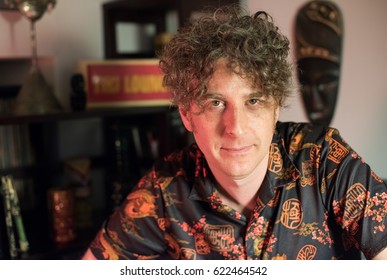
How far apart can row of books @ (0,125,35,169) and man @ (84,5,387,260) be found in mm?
534

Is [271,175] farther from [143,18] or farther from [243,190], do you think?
[143,18]

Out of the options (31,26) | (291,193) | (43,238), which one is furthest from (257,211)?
(31,26)

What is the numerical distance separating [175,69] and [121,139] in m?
0.75

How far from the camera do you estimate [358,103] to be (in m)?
1.31

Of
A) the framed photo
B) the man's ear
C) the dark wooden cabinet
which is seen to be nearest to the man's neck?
the man's ear

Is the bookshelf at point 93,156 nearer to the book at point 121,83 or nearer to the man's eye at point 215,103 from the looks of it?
the book at point 121,83

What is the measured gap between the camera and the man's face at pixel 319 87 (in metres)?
1.37

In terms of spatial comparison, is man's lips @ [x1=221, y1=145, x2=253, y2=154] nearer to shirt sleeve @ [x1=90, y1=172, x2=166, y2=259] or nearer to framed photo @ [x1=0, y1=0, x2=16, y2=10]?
shirt sleeve @ [x1=90, y1=172, x2=166, y2=259]

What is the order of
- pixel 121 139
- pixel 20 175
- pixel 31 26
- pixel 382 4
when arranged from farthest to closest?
pixel 121 139 → pixel 20 175 → pixel 31 26 → pixel 382 4

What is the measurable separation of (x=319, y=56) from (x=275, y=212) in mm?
536

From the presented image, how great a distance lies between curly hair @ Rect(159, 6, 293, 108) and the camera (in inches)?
37.6

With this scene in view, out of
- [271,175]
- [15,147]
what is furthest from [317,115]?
[15,147]

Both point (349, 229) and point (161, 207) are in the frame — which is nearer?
point (349, 229)
